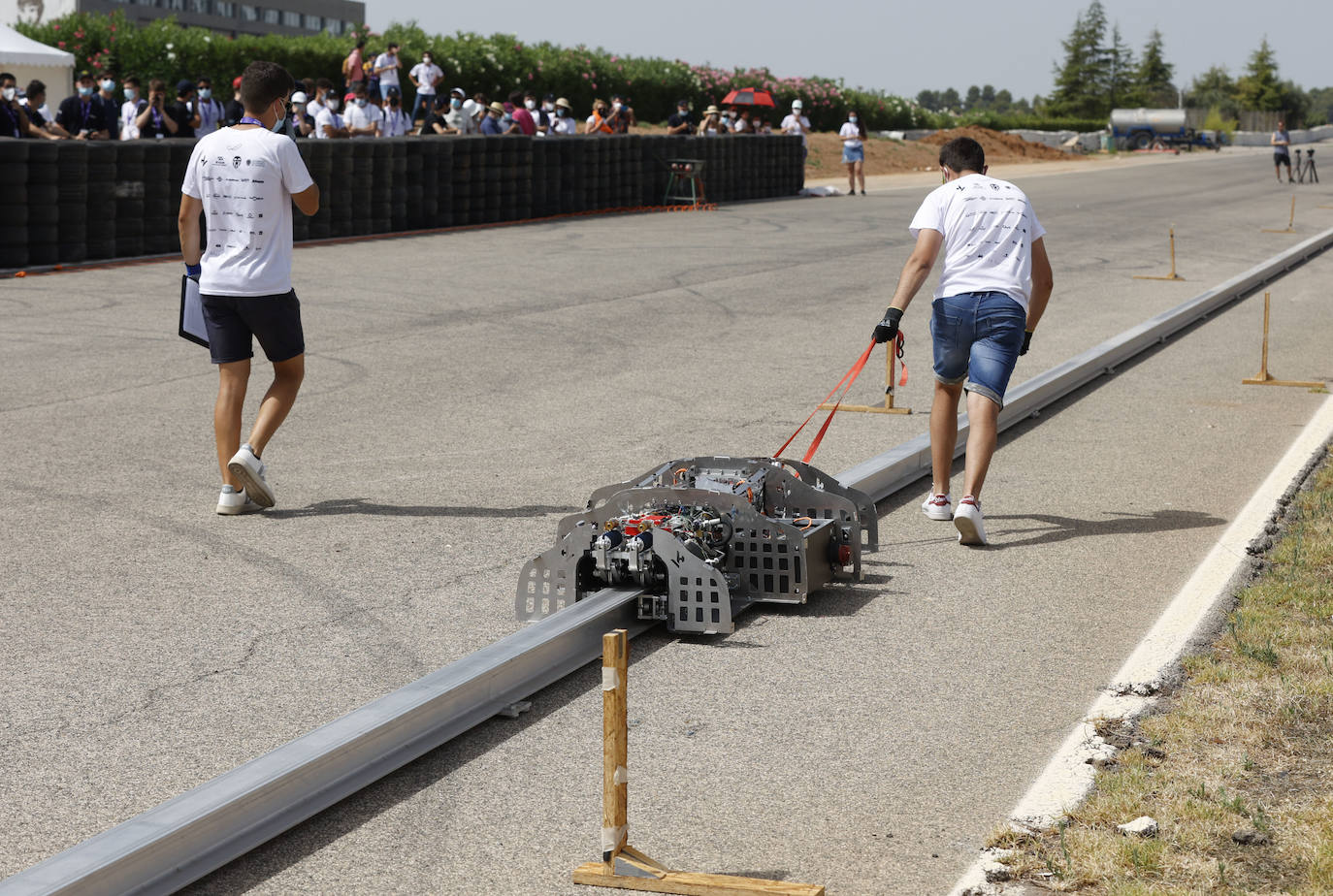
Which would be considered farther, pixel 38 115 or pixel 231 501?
pixel 38 115

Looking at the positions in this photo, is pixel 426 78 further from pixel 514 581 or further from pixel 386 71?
pixel 514 581

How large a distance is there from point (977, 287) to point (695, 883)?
403 cm

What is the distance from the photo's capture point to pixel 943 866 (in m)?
3.71

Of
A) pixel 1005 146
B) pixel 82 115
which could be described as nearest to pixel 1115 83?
pixel 1005 146

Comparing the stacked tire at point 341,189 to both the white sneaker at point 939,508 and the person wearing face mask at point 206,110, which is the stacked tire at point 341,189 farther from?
the white sneaker at point 939,508

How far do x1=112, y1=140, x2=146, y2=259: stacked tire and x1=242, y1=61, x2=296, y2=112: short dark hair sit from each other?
38.4 ft

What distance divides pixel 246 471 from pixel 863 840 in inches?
161

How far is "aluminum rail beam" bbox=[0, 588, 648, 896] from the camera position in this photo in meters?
3.37

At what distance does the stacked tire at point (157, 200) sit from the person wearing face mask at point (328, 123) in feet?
13.7

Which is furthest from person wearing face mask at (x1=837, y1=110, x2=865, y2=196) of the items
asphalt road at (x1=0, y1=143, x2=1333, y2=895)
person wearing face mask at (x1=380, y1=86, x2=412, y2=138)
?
asphalt road at (x1=0, y1=143, x2=1333, y2=895)

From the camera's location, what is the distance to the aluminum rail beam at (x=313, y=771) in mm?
3369

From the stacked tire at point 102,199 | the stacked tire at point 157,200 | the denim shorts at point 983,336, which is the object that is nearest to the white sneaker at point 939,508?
the denim shorts at point 983,336

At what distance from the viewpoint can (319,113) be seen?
2378 cm

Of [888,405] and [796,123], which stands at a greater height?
[796,123]
